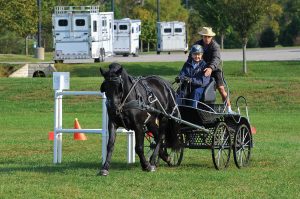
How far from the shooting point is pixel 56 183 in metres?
12.5

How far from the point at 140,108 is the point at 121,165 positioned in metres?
1.83

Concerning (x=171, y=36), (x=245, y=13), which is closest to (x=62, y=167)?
(x=245, y=13)

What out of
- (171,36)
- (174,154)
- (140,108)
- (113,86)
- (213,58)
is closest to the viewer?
(113,86)

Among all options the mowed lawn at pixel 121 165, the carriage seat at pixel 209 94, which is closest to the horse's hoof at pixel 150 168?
the mowed lawn at pixel 121 165

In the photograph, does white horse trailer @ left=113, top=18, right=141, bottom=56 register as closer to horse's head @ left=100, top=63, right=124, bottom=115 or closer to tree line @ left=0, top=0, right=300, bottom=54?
tree line @ left=0, top=0, right=300, bottom=54

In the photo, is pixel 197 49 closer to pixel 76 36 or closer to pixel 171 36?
pixel 76 36

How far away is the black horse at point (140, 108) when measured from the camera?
13.4 metres

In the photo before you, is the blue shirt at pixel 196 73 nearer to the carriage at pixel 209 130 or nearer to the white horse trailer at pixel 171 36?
→ the carriage at pixel 209 130

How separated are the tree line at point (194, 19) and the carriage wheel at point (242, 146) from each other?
1146 inches

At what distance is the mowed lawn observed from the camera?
469 inches

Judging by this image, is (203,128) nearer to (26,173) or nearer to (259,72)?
(26,173)

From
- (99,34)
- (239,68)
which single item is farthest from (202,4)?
(239,68)

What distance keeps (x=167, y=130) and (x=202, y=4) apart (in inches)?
1907

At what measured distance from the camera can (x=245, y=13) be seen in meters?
44.5
